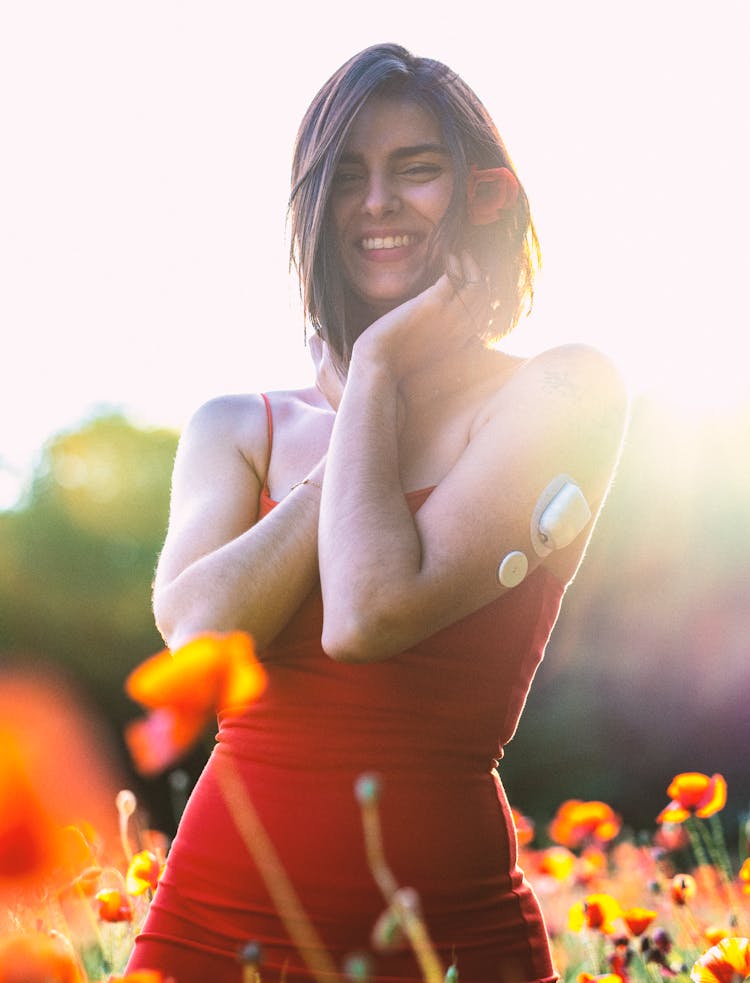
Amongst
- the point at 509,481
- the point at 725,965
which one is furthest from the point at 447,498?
the point at 725,965

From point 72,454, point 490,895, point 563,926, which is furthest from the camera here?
point 72,454

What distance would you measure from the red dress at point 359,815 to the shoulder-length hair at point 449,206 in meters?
0.66

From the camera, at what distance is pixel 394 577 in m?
1.62

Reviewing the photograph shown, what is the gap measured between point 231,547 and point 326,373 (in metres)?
0.57

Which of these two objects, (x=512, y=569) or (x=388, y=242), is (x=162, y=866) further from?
(x=388, y=242)

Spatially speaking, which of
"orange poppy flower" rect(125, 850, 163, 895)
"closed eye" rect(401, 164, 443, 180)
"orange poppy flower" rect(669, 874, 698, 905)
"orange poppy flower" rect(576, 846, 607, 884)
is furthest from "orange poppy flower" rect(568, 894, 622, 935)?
"closed eye" rect(401, 164, 443, 180)

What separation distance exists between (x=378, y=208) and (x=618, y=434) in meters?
0.59

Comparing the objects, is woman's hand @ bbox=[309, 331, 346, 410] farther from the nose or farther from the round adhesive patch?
the round adhesive patch

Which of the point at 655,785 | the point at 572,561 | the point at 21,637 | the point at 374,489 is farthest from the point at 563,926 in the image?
the point at 21,637

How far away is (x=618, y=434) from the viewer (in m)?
1.87

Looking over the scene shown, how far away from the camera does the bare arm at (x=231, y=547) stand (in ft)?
5.75

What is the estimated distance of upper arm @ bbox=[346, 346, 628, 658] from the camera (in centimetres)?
165

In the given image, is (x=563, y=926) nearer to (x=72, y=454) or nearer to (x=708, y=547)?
(x=708, y=547)

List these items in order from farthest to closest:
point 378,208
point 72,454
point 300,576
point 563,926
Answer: point 72,454 → point 563,926 → point 378,208 → point 300,576
